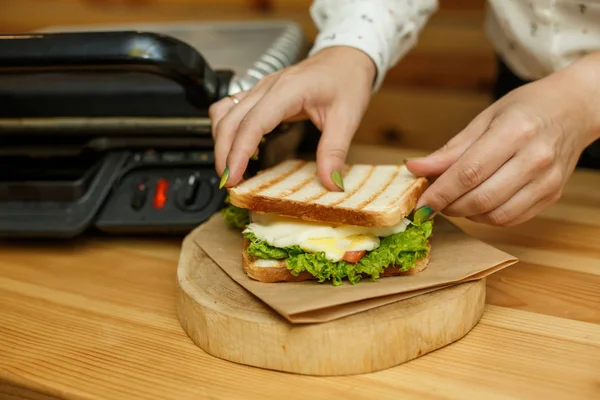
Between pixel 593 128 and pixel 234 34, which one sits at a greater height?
pixel 593 128

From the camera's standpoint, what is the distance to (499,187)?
1.23 metres

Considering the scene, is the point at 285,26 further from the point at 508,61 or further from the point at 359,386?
the point at 359,386

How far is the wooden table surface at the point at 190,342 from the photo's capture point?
1062 mm

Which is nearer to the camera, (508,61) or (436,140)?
(508,61)

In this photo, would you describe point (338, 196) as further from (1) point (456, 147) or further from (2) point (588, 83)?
(2) point (588, 83)

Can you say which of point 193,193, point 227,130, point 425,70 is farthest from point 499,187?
point 425,70

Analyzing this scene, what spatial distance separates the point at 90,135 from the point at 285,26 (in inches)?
→ 29.8

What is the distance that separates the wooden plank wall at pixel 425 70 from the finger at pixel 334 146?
1513 millimetres

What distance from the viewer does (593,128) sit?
1.33m

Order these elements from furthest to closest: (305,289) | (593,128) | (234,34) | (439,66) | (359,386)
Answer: (439,66), (234,34), (593,128), (305,289), (359,386)

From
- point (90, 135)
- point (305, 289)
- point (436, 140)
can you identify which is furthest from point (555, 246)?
point (436, 140)

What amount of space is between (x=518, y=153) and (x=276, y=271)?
1.51 feet

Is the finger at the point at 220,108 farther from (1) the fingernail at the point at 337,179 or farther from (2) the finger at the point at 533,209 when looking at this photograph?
(2) the finger at the point at 533,209

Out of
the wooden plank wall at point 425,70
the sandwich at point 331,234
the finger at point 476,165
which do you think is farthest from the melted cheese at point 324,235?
the wooden plank wall at point 425,70
